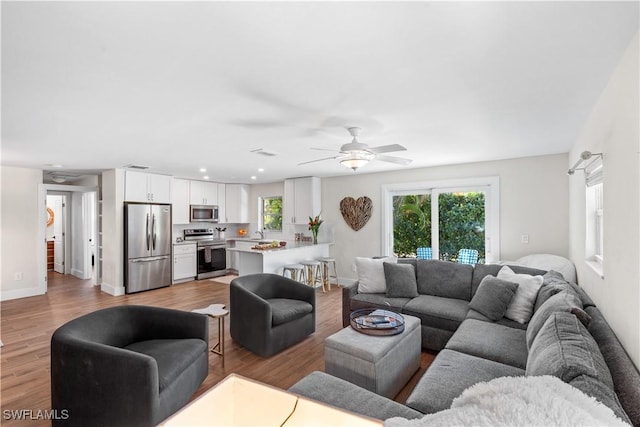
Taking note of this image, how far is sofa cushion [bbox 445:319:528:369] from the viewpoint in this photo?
2.19m

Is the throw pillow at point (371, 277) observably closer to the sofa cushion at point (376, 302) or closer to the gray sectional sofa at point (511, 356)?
the sofa cushion at point (376, 302)

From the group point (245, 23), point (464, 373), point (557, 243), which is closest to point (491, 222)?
point (557, 243)

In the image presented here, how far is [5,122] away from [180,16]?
8.57 ft

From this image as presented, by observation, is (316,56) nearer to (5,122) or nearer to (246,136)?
(246,136)

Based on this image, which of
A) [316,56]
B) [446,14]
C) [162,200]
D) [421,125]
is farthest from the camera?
[162,200]

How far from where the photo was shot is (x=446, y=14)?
1.31 m

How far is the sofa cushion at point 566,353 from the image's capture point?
1275 millimetres

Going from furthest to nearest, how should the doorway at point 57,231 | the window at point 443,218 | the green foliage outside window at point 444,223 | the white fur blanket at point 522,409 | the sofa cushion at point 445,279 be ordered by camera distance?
the doorway at point 57,231, the green foliage outside window at point 444,223, the window at point 443,218, the sofa cushion at point 445,279, the white fur blanket at point 522,409

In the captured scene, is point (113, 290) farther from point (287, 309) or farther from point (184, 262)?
point (287, 309)

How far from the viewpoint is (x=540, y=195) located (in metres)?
4.38

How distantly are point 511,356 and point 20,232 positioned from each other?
750 cm

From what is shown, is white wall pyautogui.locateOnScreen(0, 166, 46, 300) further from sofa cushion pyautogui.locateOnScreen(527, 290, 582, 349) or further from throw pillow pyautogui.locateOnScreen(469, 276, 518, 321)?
sofa cushion pyautogui.locateOnScreen(527, 290, 582, 349)

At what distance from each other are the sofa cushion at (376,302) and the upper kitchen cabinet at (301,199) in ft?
10.2

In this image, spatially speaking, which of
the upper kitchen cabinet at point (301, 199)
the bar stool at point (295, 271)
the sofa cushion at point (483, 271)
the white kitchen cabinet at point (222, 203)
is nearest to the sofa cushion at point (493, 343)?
the sofa cushion at point (483, 271)
